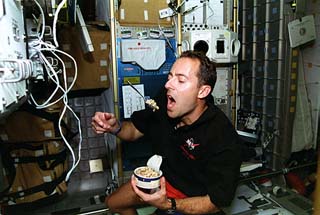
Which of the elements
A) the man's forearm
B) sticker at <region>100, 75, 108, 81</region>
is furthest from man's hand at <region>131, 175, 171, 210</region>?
sticker at <region>100, 75, 108, 81</region>

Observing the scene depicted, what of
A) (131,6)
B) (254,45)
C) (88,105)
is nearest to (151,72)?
(131,6)

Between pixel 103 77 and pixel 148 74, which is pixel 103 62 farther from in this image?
pixel 148 74

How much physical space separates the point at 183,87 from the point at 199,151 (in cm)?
A: 37

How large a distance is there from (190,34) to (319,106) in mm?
1715

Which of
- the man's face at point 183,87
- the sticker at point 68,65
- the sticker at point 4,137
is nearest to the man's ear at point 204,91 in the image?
the man's face at point 183,87

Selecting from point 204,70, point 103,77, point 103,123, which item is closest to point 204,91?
point 204,70

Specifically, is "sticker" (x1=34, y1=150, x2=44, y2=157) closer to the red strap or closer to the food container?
the red strap

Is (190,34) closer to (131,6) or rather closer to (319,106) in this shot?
(131,6)

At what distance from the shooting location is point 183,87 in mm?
1547

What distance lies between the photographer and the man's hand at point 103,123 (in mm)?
1642

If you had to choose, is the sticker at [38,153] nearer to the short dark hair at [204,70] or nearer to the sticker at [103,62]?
the sticker at [103,62]

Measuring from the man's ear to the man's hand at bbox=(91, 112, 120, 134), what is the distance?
557 mm

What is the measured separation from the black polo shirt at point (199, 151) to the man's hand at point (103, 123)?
0.78ft

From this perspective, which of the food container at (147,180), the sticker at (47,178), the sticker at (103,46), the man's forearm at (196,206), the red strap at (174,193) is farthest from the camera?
the sticker at (103,46)
